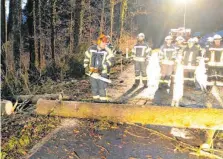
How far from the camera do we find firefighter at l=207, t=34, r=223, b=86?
1052 centimetres

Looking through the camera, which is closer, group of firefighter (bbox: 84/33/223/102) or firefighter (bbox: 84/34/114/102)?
firefighter (bbox: 84/34/114/102)

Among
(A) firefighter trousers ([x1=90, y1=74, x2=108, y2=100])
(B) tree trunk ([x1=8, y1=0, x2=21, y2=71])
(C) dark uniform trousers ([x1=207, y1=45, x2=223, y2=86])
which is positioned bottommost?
(A) firefighter trousers ([x1=90, y1=74, x2=108, y2=100])

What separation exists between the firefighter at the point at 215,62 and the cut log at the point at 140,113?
5340 millimetres

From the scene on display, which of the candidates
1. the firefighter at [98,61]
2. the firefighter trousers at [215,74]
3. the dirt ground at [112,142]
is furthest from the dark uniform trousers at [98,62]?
the firefighter trousers at [215,74]

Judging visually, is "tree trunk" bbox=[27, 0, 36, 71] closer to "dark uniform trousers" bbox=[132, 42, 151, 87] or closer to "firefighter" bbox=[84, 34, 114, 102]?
"dark uniform trousers" bbox=[132, 42, 151, 87]

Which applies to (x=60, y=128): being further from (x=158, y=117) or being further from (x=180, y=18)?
(x=180, y=18)

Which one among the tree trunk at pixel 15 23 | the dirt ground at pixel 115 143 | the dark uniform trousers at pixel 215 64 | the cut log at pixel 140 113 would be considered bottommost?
the dirt ground at pixel 115 143

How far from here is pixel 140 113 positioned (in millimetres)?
5980

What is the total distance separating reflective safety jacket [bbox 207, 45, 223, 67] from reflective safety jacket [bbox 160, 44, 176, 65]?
131cm

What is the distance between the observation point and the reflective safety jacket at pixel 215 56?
10.5m

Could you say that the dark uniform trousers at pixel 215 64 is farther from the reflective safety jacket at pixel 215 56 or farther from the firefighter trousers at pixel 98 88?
the firefighter trousers at pixel 98 88

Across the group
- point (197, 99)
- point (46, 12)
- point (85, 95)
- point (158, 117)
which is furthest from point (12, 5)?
point (158, 117)

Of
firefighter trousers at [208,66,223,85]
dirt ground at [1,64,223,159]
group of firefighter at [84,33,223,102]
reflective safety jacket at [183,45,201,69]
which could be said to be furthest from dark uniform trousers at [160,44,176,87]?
dirt ground at [1,64,223,159]

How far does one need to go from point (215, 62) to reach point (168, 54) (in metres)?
1.67
